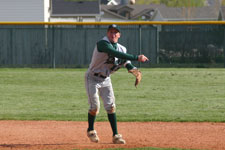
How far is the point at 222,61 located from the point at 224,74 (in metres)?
2.89

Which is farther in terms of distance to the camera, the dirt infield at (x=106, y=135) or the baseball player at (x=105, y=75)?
the dirt infield at (x=106, y=135)

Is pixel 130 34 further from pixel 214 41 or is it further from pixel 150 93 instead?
pixel 150 93

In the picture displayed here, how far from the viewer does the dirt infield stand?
726 cm

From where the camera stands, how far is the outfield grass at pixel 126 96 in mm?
10523

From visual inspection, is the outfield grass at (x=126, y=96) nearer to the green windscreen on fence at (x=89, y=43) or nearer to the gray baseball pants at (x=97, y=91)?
the green windscreen on fence at (x=89, y=43)

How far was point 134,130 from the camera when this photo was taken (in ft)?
28.6

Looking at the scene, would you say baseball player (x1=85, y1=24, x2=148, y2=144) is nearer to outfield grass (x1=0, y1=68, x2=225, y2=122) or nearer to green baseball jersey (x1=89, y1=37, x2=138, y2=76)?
green baseball jersey (x1=89, y1=37, x2=138, y2=76)

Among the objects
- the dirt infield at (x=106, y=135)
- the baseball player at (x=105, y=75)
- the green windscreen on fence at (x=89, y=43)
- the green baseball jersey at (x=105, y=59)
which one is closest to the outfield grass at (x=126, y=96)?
the dirt infield at (x=106, y=135)

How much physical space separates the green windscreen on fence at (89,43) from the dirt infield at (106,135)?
40.1 feet

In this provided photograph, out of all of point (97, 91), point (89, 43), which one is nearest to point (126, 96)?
point (97, 91)

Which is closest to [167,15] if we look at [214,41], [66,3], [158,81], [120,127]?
[66,3]

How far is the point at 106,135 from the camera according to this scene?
8.17 metres

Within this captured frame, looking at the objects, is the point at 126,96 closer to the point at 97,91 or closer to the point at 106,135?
the point at 106,135

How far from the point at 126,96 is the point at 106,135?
17.4 ft
